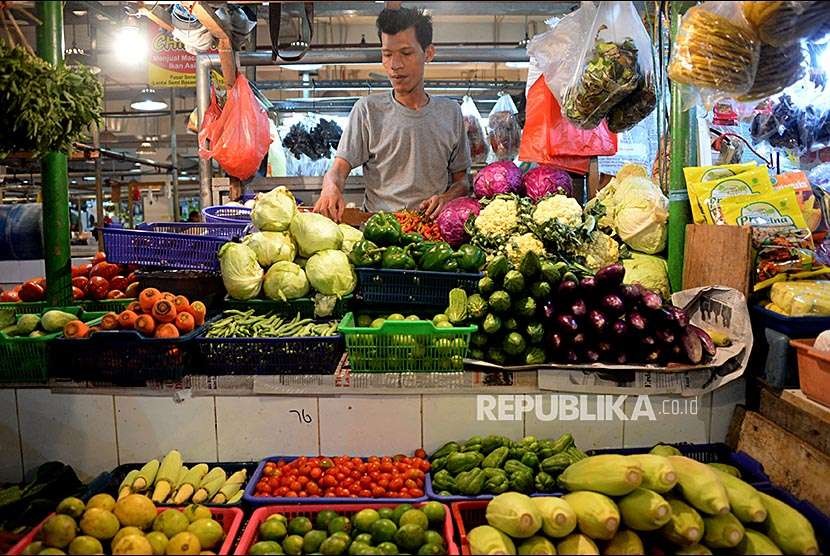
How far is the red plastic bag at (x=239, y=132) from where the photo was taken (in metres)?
4.36

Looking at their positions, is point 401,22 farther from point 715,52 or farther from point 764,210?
point 764,210

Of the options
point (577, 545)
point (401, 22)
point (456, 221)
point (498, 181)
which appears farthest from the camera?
point (498, 181)

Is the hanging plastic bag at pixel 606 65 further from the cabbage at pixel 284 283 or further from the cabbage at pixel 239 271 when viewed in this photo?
the cabbage at pixel 239 271

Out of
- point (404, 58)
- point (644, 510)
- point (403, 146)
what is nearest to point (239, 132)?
point (403, 146)

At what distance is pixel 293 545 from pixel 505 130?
4020 mm

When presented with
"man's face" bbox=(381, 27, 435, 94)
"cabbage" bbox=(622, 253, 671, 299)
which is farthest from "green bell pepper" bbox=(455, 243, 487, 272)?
"man's face" bbox=(381, 27, 435, 94)

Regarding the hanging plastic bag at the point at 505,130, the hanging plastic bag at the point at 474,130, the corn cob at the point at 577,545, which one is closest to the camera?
the corn cob at the point at 577,545

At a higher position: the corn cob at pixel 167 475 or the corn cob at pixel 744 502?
the corn cob at pixel 744 502

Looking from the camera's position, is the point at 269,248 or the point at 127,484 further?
the point at 269,248

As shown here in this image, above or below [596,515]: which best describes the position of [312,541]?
below

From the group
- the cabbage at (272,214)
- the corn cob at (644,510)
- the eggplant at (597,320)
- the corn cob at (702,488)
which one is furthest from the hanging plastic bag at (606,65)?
the corn cob at (644,510)

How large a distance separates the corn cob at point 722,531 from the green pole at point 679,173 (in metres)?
1.41

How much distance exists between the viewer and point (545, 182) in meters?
3.70

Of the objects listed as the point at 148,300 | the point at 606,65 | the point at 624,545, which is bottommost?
the point at 624,545
